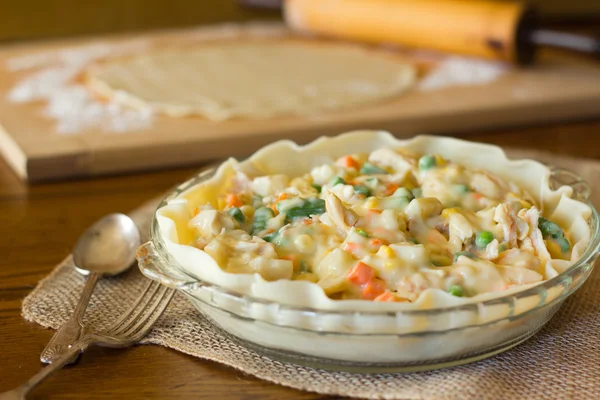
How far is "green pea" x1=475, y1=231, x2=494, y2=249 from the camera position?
3.89ft

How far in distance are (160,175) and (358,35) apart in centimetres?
111

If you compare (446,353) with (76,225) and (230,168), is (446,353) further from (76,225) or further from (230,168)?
(76,225)

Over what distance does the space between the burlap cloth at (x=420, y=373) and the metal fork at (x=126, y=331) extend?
0.02 meters

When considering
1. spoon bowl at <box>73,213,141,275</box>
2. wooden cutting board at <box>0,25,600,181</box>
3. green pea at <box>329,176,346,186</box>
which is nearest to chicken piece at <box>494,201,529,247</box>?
green pea at <box>329,176,346,186</box>

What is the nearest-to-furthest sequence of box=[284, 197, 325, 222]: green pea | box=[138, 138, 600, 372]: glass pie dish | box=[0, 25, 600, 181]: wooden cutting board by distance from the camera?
box=[138, 138, 600, 372]: glass pie dish → box=[284, 197, 325, 222]: green pea → box=[0, 25, 600, 181]: wooden cutting board

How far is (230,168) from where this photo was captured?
1470 millimetres

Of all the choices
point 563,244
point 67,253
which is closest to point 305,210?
point 563,244

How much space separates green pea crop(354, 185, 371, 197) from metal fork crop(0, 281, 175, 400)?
1.15 feet

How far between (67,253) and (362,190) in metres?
0.63

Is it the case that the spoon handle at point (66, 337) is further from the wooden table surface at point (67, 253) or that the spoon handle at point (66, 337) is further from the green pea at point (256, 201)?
the green pea at point (256, 201)

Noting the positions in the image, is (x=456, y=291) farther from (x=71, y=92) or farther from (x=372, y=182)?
(x=71, y=92)

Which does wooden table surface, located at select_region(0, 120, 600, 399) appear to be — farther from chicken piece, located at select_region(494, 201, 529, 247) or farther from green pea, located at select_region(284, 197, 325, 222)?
chicken piece, located at select_region(494, 201, 529, 247)

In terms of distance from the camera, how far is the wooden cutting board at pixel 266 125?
6.52 ft

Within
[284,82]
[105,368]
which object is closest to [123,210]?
[105,368]
